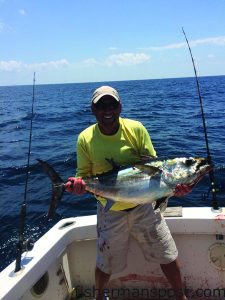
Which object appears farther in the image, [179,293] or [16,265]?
[179,293]

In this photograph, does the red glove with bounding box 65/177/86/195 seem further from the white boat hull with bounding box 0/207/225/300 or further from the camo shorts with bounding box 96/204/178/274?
the white boat hull with bounding box 0/207/225/300

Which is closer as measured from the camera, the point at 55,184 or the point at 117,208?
the point at 55,184

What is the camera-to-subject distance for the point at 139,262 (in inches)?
156

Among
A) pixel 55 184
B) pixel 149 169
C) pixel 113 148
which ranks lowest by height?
pixel 55 184

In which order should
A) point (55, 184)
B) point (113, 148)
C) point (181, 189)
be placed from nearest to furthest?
1. point (181, 189)
2. point (55, 184)
3. point (113, 148)

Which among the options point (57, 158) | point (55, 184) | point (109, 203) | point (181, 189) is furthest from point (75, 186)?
point (57, 158)

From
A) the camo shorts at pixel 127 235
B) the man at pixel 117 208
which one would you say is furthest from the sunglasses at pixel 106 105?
the camo shorts at pixel 127 235

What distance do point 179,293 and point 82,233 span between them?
108 cm

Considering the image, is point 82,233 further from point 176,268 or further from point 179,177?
point 179,177

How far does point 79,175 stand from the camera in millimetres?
3441

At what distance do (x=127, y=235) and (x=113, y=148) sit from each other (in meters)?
0.79

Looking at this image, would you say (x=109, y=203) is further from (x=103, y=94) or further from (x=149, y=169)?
(x=103, y=94)

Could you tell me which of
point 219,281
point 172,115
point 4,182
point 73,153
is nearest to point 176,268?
point 219,281

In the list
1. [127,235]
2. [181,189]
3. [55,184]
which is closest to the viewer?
[181,189]
